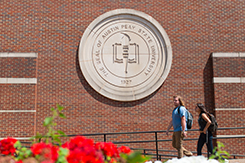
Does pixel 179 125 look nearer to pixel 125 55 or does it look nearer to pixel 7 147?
pixel 125 55

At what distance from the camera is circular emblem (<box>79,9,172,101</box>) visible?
31.1ft

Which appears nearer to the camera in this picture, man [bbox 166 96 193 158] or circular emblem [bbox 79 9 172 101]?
man [bbox 166 96 193 158]

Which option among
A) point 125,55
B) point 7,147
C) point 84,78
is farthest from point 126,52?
point 7,147

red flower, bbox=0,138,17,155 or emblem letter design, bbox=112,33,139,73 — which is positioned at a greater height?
emblem letter design, bbox=112,33,139,73

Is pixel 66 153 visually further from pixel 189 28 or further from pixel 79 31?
pixel 189 28

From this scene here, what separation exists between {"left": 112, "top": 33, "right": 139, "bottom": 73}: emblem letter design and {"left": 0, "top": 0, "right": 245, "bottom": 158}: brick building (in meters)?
1.18

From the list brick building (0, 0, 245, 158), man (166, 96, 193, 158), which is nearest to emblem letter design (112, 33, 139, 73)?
brick building (0, 0, 245, 158)

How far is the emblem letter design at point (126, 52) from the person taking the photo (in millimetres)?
9617

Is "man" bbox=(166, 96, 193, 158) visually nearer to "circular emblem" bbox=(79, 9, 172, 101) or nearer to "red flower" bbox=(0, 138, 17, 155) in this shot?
"circular emblem" bbox=(79, 9, 172, 101)

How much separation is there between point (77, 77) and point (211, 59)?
4669mm

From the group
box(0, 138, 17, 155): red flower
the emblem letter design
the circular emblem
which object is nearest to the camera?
box(0, 138, 17, 155): red flower

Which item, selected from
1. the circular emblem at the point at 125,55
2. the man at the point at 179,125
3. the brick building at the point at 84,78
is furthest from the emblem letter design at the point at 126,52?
the man at the point at 179,125

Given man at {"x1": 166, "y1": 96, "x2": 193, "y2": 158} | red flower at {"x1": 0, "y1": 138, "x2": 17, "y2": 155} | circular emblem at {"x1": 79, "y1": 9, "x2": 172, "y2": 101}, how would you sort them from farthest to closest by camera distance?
circular emblem at {"x1": 79, "y1": 9, "x2": 172, "y2": 101}
man at {"x1": 166, "y1": 96, "x2": 193, "y2": 158}
red flower at {"x1": 0, "y1": 138, "x2": 17, "y2": 155}

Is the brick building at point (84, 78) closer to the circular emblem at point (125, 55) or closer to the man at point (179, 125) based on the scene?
the circular emblem at point (125, 55)
